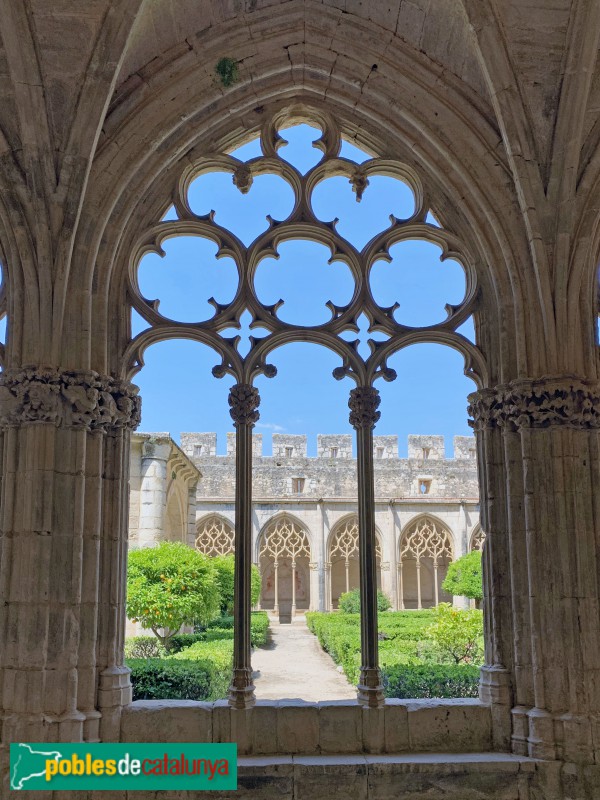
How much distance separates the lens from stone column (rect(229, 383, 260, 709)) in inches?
195

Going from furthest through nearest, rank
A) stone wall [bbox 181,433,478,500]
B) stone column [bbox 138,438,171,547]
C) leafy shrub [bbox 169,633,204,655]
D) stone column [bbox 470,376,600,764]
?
1. stone wall [bbox 181,433,478,500]
2. stone column [bbox 138,438,171,547]
3. leafy shrub [bbox 169,633,204,655]
4. stone column [bbox 470,376,600,764]

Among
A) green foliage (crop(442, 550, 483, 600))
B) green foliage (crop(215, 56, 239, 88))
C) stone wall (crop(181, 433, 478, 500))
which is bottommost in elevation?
green foliage (crop(442, 550, 483, 600))

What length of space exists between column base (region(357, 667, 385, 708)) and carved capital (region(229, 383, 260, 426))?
6.41ft

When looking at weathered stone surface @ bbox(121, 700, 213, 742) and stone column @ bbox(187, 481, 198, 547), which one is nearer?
weathered stone surface @ bbox(121, 700, 213, 742)

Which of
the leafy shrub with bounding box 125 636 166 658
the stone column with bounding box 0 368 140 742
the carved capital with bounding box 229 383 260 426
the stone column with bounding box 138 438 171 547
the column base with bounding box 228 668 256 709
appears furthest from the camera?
the stone column with bounding box 138 438 171 547

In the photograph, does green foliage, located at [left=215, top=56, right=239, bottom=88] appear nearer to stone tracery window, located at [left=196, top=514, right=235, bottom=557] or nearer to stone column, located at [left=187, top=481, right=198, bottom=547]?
stone column, located at [left=187, top=481, right=198, bottom=547]

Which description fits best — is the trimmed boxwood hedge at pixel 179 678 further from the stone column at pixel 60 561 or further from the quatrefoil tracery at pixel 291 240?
the quatrefoil tracery at pixel 291 240

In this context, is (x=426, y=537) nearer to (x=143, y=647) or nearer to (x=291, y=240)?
(x=143, y=647)

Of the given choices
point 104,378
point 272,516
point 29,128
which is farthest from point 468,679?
point 272,516

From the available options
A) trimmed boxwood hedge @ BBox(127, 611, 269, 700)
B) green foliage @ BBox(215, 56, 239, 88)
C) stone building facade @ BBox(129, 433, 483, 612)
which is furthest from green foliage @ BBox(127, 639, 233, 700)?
stone building facade @ BBox(129, 433, 483, 612)

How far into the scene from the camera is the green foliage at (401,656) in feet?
17.9

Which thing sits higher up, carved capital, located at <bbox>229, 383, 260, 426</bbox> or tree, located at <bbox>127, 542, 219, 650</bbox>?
carved capital, located at <bbox>229, 383, 260, 426</bbox>

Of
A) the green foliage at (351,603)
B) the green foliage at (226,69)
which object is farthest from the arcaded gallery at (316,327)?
the green foliage at (351,603)

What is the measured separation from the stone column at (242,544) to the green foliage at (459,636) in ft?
12.1
